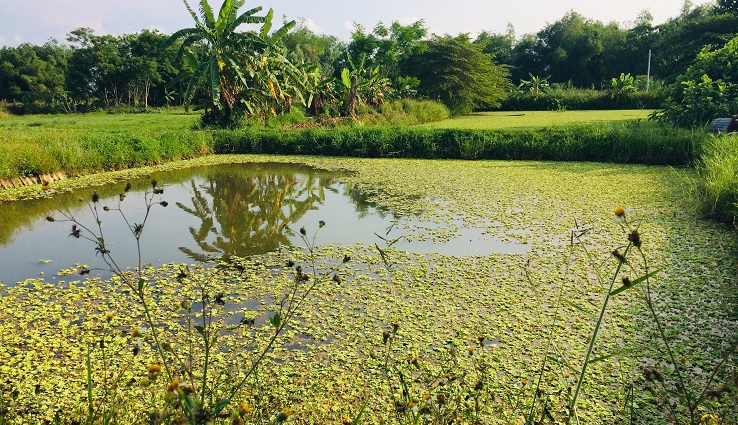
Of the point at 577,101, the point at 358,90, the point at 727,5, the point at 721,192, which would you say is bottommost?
the point at 721,192

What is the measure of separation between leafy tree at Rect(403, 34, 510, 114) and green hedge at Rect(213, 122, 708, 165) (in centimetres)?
1011

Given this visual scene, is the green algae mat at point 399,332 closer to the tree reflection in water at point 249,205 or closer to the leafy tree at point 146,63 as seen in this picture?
the tree reflection in water at point 249,205

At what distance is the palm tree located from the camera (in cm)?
1076

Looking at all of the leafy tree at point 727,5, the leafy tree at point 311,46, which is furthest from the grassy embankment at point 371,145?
the leafy tree at point 311,46

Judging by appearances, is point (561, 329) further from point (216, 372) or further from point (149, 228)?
point (149, 228)

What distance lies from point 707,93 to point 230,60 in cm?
917

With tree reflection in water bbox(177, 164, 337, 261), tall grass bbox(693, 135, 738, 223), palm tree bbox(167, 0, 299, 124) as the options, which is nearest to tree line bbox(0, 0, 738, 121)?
palm tree bbox(167, 0, 299, 124)

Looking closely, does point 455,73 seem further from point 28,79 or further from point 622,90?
point 28,79

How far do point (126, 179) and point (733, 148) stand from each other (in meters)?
7.90

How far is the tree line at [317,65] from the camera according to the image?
1151cm

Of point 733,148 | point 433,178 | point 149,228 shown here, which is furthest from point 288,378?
point 733,148

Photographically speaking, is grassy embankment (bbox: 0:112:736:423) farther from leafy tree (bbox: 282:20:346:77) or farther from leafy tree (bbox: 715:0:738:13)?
leafy tree (bbox: 282:20:346:77)

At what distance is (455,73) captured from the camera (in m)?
19.6

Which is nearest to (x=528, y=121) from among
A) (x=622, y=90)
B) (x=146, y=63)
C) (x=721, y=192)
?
(x=622, y=90)
